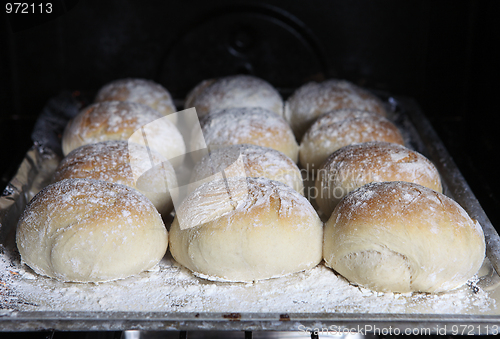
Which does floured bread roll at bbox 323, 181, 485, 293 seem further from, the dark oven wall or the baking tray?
the dark oven wall

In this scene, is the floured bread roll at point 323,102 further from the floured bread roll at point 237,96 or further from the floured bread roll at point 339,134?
the floured bread roll at point 339,134

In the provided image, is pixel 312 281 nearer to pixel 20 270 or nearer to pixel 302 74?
pixel 20 270

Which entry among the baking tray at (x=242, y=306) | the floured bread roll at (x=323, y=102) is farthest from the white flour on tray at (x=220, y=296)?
the floured bread roll at (x=323, y=102)

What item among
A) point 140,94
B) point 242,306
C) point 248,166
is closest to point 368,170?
point 248,166

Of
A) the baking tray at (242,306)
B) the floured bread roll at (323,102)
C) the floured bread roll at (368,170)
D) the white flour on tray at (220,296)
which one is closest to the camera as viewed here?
the baking tray at (242,306)

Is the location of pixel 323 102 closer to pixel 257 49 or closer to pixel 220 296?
pixel 257 49

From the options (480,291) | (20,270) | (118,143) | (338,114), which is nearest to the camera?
(480,291)

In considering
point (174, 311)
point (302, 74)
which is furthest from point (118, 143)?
point (302, 74)
